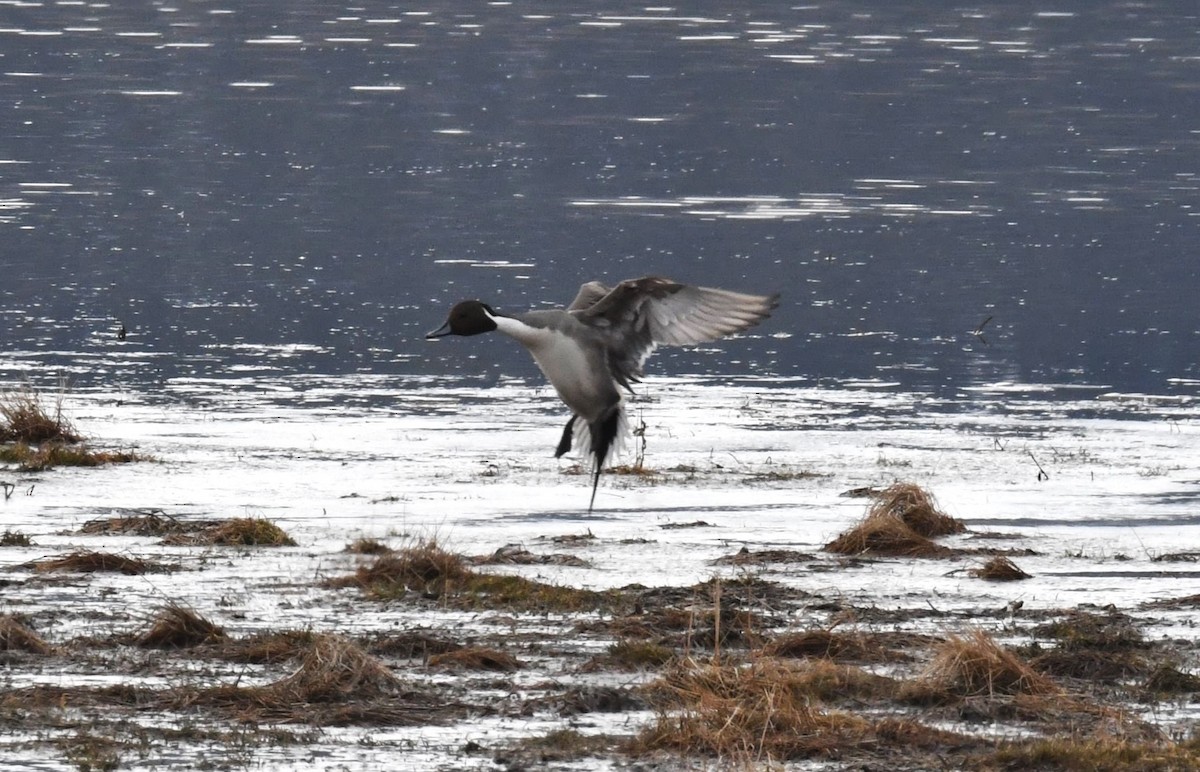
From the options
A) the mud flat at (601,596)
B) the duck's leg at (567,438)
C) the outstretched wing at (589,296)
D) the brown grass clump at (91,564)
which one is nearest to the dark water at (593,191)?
the mud flat at (601,596)

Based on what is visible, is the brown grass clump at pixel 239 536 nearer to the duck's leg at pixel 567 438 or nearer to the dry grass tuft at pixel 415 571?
the dry grass tuft at pixel 415 571

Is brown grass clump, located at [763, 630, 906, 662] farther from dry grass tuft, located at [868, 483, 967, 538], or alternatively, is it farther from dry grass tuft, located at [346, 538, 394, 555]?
dry grass tuft, located at [868, 483, 967, 538]

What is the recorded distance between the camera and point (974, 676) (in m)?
9.12

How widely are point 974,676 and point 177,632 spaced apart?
323cm

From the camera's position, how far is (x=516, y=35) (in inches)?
2813

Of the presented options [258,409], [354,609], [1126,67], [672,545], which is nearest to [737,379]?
[258,409]

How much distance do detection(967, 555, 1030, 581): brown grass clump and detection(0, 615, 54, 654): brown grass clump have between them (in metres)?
4.88

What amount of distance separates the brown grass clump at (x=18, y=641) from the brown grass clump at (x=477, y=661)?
1572 millimetres

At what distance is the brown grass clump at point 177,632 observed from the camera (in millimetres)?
9805

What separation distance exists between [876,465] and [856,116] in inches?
1389

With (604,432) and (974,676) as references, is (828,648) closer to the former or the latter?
(974,676)

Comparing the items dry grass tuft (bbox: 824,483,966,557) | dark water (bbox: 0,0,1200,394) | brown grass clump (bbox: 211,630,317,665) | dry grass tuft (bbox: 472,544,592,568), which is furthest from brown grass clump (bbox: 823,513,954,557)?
dark water (bbox: 0,0,1200,394)

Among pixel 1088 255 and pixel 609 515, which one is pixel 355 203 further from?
pixel 609 515

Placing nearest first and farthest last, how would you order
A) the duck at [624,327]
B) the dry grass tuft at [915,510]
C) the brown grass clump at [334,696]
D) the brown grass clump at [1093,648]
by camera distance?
the brown grass clump at [334,696], the brown grass clump at [1093,648], the duck at [624,327], the dry grass tuft at [915,510]
